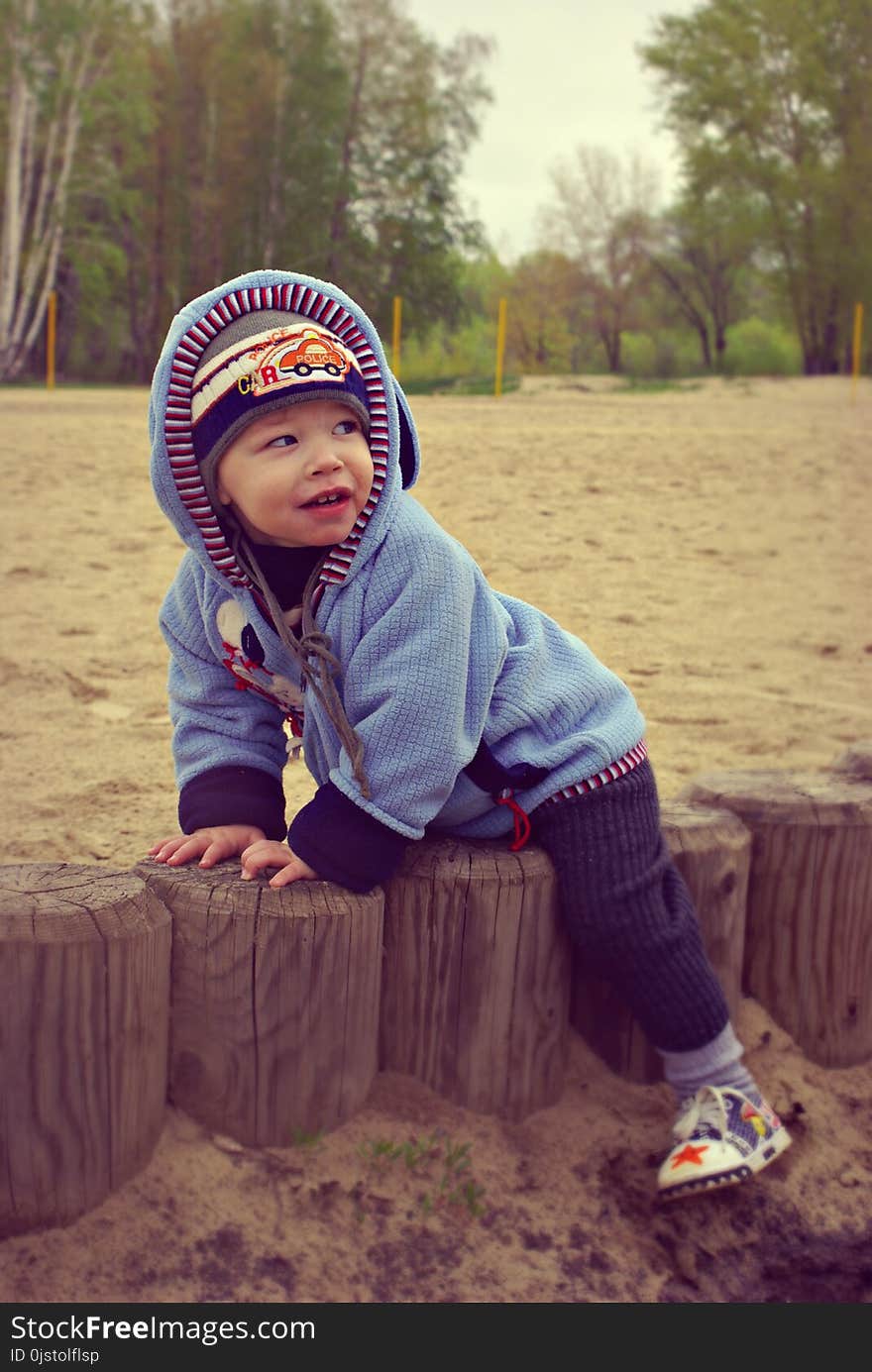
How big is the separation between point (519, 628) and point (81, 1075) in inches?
34.5

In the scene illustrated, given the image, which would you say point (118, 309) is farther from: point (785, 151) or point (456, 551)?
point (456, 551)

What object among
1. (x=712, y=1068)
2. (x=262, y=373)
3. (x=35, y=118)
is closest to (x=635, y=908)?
(x=712, y=1068)

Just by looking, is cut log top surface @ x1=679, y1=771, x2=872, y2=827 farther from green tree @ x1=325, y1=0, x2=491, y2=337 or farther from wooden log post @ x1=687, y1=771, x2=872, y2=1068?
green tree @ x1=325, y1=0, x2=491, y2=337

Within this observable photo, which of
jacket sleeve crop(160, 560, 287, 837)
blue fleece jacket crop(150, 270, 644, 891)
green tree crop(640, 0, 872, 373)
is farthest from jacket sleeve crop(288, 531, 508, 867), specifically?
green tree crop(640, 0, 872, 373)

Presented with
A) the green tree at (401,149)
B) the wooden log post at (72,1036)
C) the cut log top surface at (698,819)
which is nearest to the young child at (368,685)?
the cut log top surface at (698,819)

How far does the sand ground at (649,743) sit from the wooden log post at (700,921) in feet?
0.15

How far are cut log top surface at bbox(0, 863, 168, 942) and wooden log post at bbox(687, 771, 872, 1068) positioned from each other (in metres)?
0.97

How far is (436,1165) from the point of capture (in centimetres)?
175

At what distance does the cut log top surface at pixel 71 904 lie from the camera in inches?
59.5

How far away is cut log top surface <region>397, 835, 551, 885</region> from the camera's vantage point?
5.80ft

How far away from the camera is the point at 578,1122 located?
1906 mm

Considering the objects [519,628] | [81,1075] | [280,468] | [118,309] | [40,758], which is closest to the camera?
[81,1075]

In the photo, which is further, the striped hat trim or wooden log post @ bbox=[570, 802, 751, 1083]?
wooden log post @ bbox=[570, 802, 751, 1083]

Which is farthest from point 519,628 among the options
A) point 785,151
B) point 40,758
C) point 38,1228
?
point 785,151
